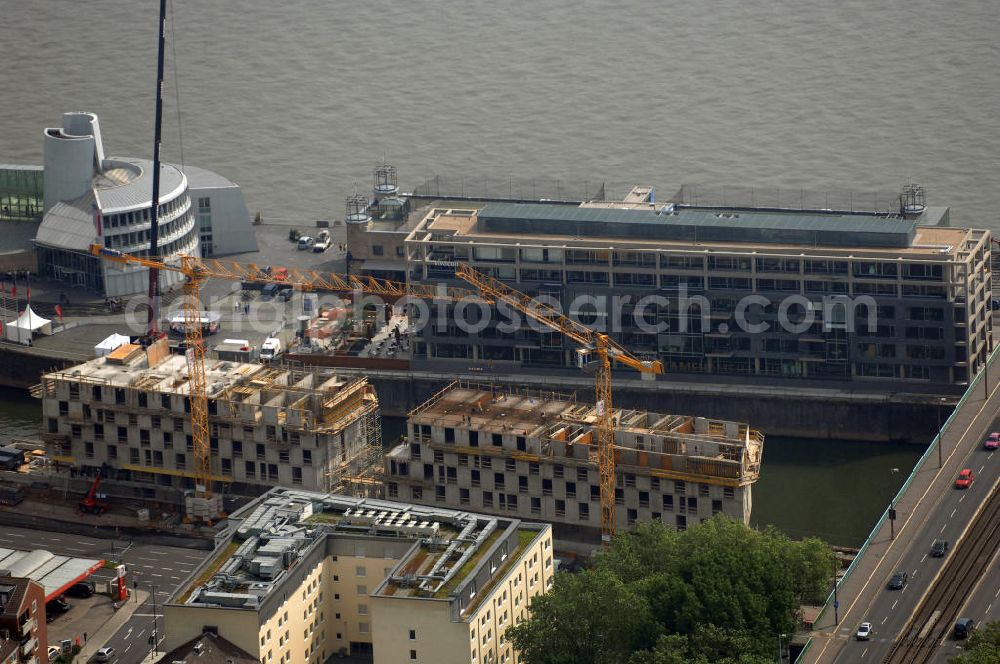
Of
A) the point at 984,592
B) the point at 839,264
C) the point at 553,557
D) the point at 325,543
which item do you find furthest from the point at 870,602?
the point at 839,264

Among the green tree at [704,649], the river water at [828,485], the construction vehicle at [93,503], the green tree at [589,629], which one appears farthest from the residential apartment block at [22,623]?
the river water at [828,485]

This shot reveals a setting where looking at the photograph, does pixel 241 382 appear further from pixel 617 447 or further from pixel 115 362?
pixel 617 447

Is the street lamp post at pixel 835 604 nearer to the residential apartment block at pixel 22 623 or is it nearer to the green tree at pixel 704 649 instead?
the green tree at pixel 704 649

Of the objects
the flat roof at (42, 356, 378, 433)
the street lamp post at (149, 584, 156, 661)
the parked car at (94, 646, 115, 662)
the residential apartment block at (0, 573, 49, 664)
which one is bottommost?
the parked car at (94, 646, 115, 662)

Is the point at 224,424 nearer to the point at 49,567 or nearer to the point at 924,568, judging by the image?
the point at 49,567

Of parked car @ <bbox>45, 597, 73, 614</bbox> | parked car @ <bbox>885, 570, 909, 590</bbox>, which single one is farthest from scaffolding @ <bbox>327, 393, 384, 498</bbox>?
parked car @ <bbox>885, 570, 909, 590</bbox>

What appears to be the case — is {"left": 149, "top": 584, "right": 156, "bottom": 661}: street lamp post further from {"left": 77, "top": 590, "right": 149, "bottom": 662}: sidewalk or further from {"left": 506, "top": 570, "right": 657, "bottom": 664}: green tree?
{"left": 506, "top": 570, "right": 657, "bottom": 664}: green tree
